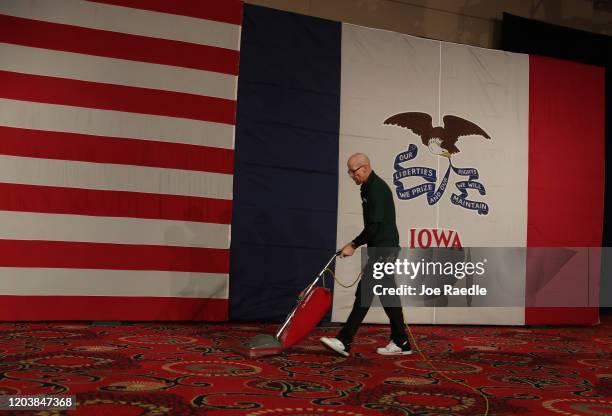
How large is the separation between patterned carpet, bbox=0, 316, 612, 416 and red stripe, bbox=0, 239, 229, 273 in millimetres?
444

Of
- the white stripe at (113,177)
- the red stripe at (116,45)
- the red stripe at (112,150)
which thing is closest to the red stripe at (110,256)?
the white stripe at (113,177)

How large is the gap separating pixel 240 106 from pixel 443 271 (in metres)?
2.27

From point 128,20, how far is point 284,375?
10.1 ft

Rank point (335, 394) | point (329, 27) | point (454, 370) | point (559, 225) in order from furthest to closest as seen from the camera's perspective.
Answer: point (559, 225) < point (329, 27) < point (454, 370) < point (335, 394)

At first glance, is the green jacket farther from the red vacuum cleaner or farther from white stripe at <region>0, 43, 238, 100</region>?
white stripe at <region>0, 43, 238, 100</region>

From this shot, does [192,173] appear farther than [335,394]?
Yes

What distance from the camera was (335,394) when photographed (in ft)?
8.50

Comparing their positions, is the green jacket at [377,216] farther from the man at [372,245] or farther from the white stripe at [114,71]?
the white stripe at [114,71]

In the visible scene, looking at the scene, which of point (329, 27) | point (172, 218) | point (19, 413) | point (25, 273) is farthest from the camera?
point (329, 27)

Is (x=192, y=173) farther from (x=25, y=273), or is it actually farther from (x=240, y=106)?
(x=25, y=273)

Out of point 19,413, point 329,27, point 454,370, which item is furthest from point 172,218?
point 19,413

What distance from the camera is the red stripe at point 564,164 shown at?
5871 millimetres

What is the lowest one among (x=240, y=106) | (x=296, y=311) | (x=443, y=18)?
(x=296, y=311)

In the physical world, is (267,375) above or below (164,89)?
→ below
